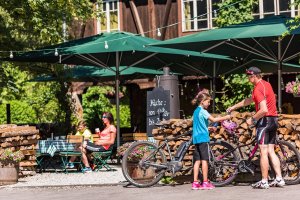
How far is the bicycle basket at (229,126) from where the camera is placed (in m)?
14.3

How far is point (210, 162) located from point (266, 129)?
1.17 metres

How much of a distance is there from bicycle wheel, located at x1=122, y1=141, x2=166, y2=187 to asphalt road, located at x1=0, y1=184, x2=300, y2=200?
18cm

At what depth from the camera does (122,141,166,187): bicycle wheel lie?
1456 centimetres

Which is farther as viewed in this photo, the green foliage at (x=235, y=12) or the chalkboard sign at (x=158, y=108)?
the green foliage at (x=235, y=12)

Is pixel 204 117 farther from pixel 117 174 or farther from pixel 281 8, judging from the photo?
pixel 281 8

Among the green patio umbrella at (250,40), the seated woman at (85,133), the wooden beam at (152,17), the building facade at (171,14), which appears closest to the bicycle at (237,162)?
the green patio umbrella at (250,40)

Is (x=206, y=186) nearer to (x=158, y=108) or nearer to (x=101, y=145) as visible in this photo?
(x=158, y=108)

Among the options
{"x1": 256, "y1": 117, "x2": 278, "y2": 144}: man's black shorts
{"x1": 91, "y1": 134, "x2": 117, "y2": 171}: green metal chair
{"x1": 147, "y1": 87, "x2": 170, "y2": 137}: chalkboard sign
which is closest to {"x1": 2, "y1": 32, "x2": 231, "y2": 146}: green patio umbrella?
{"x1": 91, "y1": 134, "x2": 117, "y2": 171}: green metal chair

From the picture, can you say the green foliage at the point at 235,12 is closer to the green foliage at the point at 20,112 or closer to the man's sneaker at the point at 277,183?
the green foliage at the point at 20,112

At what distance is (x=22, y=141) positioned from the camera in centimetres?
1792

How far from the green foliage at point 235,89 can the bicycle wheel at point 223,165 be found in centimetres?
1547

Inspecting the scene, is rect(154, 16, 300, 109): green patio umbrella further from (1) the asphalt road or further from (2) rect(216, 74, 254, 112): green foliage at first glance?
(2) rect(216, 74, 254, 112): green foliage

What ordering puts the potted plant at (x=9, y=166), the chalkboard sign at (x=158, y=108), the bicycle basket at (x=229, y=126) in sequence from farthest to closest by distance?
1. the chalkboard sign at (x=158, y=108)
2. the potted plant at (x=9, y=166)
3. the bicycle basket at (x=229, y=126)

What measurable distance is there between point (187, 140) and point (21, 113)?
27.5 meters
